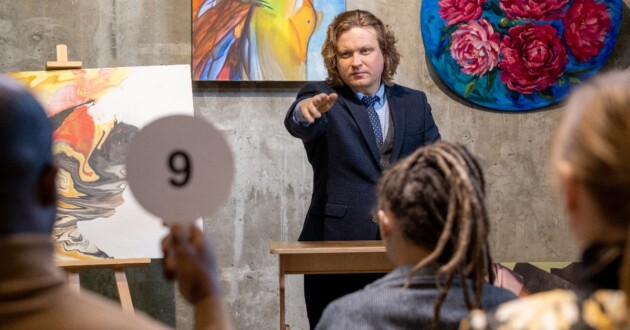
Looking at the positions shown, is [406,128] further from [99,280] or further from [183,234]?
[183,234]

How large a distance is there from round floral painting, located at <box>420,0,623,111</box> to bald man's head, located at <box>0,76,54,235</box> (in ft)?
12.9

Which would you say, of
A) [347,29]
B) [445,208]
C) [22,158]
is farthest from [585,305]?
[347,29]

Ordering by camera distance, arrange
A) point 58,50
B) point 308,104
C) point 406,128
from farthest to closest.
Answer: point 58,50
point 406,128
point 308,104

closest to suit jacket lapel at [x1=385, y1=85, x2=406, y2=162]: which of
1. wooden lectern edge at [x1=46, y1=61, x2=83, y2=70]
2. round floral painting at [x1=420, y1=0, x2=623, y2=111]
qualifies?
round floral painting at [x1=420, y1=0, x2=623, y2=111]

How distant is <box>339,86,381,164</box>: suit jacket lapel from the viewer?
131 inches

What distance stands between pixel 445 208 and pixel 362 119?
5.09 ft

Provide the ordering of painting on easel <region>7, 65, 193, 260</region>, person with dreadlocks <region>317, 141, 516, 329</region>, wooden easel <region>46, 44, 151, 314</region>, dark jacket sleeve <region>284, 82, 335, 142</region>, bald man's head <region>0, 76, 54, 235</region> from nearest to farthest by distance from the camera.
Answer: bald man's head <region>0, 76, 54, 235</region>
person with dreadlocks <region>317, 141, 516, 329</region>
dark jacket sleeve <region>284, 82, 335, 142</region>
wooden easel <region>46, 44, 151, 314</region>
painting on easel <region>7, 65, 193, 260</region>

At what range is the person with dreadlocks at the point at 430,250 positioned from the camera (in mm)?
1666

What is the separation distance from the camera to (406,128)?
Result: 3.36 meters

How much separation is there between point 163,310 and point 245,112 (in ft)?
3.74

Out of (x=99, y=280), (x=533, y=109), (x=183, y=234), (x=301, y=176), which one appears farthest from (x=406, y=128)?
(x=183, y=234)

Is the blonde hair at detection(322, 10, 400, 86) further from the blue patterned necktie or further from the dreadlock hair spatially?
the dreadlock hair

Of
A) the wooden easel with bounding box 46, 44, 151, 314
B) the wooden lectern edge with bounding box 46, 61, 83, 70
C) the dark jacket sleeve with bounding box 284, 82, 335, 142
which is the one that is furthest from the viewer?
the wooden lectern edge with bounding box 46, 61, 83, 70

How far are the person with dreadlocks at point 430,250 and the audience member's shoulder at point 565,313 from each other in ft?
2.32
